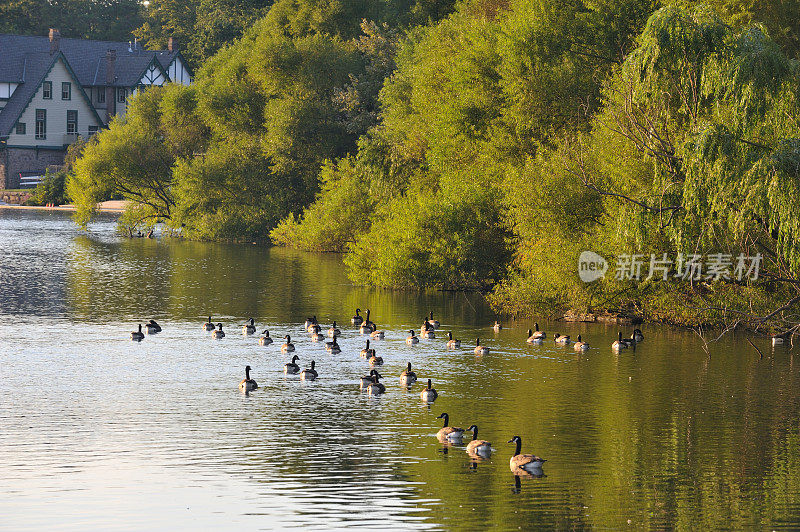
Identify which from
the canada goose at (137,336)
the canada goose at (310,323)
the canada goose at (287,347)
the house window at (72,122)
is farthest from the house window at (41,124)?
the canada goose at (287,347)

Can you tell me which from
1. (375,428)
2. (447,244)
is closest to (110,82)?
(447,244)

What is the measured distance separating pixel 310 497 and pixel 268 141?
67253 mm

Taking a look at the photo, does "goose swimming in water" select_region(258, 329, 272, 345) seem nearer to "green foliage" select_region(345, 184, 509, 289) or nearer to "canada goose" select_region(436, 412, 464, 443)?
"canada goose" select_region(436, 412, 464, 443)

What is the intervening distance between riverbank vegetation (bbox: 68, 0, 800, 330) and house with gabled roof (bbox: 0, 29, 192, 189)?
3448cm

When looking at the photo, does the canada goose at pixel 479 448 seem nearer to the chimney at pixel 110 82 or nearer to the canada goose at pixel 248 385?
the canada goose at pixel 248 385

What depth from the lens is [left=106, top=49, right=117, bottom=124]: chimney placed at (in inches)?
5399

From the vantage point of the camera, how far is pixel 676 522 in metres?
21.1

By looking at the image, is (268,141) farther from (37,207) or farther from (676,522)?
(676,522)

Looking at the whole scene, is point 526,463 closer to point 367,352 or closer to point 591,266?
point 367,352

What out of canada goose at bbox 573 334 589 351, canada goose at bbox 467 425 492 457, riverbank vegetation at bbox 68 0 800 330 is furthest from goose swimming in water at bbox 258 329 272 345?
canada goose at bbox 467 425 492 457

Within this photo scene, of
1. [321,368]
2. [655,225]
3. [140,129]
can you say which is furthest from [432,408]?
[140,129]

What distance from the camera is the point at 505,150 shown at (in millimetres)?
55438

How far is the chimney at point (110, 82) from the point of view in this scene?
450 ft

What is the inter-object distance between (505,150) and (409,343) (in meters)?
16.9
